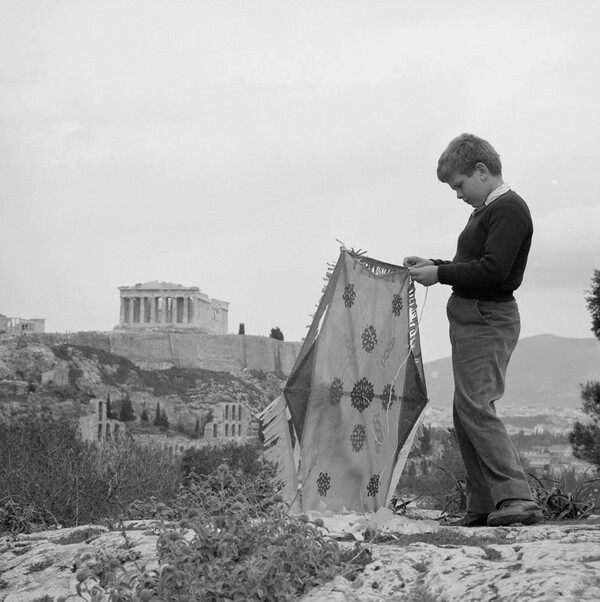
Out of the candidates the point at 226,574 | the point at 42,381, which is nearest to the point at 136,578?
the point at 226,574

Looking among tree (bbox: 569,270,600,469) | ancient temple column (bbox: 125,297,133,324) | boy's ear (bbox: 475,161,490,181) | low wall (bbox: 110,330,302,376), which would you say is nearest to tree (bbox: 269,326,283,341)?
low wall (bbox: 110,330,302,376)

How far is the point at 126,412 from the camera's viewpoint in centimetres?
10569

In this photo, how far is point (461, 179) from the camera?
5.41 metres

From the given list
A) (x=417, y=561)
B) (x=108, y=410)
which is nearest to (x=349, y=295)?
(x=417, y=561)

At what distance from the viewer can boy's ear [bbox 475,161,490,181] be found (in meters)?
5.37

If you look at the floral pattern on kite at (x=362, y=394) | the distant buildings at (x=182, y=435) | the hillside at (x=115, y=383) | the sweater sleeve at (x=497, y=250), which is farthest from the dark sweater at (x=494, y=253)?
the hillside at (x=115, y=383)

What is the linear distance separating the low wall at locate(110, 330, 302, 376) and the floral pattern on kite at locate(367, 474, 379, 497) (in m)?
115

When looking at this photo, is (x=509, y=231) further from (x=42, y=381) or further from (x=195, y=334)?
(x=195, y=334)

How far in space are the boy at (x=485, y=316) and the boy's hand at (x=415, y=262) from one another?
7.0 inches

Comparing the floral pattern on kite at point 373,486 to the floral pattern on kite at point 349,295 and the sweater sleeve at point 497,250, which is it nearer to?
the floral pattern on kite at point 349,295

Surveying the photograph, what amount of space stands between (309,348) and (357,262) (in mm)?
604

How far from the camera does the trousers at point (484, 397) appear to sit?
5.14 meters

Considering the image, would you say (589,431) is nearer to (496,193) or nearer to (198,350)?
(496,193)

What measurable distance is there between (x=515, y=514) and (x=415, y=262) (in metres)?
1.52
